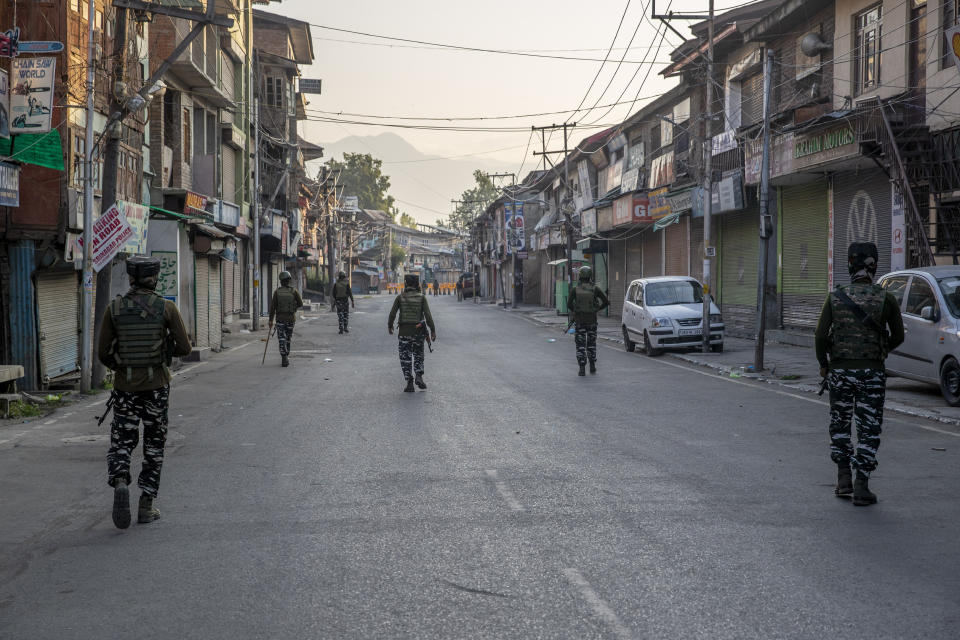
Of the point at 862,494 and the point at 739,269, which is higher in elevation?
the point at 739,269

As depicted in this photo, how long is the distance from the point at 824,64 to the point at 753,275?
25.4ft

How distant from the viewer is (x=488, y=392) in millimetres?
14414

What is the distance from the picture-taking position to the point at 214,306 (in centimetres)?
2570

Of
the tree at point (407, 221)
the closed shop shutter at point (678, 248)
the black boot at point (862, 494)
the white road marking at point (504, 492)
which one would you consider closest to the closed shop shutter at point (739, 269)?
the closed shop shutter at point (678, 248)

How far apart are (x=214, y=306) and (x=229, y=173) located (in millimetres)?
13269

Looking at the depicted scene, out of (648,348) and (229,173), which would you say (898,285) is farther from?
(229,173)

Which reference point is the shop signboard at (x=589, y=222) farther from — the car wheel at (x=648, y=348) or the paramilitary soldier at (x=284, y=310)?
the paramilitary soldier at (x=284, y=310)

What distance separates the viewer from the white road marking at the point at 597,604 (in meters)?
4.24

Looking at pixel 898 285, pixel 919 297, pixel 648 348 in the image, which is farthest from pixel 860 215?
pixel 919 297

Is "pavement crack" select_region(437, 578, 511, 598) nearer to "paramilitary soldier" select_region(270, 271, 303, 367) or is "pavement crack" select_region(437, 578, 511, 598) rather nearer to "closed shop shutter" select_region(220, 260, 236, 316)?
"paramilitary soldier" select_region(270, 271, 303, 367)

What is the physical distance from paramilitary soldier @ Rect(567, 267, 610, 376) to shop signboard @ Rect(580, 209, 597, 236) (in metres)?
27.2

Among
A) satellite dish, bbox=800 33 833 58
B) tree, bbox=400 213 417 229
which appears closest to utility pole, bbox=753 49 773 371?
satellite dish, bbox=800 33 833 58

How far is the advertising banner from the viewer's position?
45.5 ft

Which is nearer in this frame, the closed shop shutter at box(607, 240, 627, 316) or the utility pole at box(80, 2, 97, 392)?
the utility pole at box(80, 2, 97, 392)
